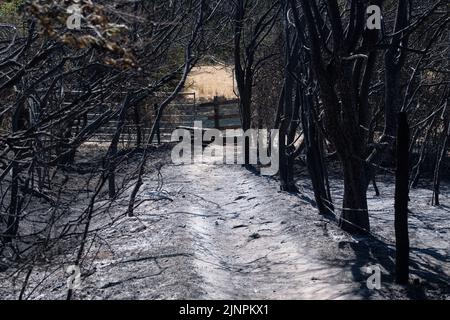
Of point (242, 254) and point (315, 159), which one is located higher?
point (315, 159)

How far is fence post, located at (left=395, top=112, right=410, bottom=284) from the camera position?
23.2 feet

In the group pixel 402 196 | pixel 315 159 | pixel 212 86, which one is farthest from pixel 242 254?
pixel 212 86

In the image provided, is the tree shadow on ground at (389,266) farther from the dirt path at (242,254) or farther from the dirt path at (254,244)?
the dirt path at (254,244)

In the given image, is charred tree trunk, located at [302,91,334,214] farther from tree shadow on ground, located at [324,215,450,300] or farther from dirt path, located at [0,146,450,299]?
tree shadow on ground, located at [324,215,450,300]

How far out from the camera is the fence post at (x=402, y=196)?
707 cm

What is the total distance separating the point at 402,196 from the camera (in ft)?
23.7

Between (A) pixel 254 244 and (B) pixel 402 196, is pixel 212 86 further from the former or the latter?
(B) pixel 402 196

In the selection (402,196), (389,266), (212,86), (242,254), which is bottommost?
(242,254)

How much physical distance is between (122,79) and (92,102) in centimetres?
67

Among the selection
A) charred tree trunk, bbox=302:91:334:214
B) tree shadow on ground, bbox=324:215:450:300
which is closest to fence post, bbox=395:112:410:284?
tree shadow on ground, bbox=324:215:450:300

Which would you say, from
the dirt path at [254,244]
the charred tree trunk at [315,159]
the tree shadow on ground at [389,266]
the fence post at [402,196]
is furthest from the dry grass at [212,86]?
the fence post at [402,196]

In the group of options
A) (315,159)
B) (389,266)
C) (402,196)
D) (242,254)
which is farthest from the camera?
(315,159)
